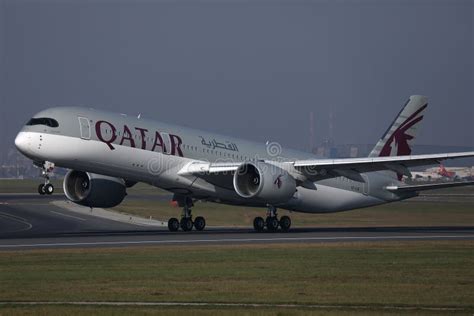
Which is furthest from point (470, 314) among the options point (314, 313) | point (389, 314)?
point (314, 313)

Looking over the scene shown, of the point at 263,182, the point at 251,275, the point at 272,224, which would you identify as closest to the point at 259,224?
the point at 272,224

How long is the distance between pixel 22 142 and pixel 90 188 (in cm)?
597

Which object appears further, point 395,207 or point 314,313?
point 395,207

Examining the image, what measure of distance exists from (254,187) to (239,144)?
17.1 ft

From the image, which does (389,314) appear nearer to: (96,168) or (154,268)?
(154,268)

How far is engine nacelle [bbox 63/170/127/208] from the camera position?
47.4 metres

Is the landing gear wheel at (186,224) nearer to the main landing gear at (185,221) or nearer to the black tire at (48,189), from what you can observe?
the main landing gear at (185,221)

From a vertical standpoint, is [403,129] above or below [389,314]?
above

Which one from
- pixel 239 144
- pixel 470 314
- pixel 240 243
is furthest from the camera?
pixel 239 144

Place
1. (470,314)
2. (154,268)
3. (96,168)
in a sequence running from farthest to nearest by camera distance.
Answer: (96,168)
(154,268)
(470,314)

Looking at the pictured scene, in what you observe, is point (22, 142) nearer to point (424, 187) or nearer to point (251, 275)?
point (251, 275)

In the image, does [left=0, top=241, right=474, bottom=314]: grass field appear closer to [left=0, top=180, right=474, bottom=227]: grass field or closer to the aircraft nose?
the aircraft nose

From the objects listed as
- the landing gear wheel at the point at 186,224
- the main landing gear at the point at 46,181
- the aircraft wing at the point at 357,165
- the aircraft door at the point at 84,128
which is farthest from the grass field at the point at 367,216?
the main landing gear at the point at 46,181

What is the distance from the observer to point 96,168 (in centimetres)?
4416
